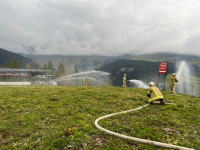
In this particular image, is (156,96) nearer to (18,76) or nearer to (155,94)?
(155,94)

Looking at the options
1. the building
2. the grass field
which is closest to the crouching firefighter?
the grass field

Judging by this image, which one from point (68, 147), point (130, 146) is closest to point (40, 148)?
point (68, 147)

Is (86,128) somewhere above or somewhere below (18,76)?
below

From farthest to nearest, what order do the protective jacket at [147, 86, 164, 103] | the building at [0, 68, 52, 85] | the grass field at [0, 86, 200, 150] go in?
1. the building at [0, 68, 52, 85]
2. the protective jacket at [147, 86, 164, 103]
3. the grass field at [0, 86, 200, 150]

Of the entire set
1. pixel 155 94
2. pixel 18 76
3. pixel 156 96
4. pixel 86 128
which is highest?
pixel 18 76

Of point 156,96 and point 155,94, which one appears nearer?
point 156,96

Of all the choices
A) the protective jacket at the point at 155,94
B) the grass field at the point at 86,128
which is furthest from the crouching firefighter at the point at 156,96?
the grass field at the point at 86,128

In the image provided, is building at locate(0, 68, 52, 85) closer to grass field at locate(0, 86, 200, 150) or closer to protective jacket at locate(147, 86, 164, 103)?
grass field at locate(0, 86, 200, 150)

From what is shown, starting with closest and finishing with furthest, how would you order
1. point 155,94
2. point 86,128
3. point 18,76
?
point 86,128 < point 155,94 < point 18,76

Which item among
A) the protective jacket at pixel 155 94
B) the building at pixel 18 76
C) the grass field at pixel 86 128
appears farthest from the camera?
the building at pixel 18 76

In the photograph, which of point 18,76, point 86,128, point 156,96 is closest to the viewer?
point 86,128

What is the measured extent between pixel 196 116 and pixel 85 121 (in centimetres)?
952

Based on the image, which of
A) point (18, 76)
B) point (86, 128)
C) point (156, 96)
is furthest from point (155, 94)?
point (18, 76)

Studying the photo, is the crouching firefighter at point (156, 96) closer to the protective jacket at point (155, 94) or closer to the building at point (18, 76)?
the protective jacket at point (155, 94)
